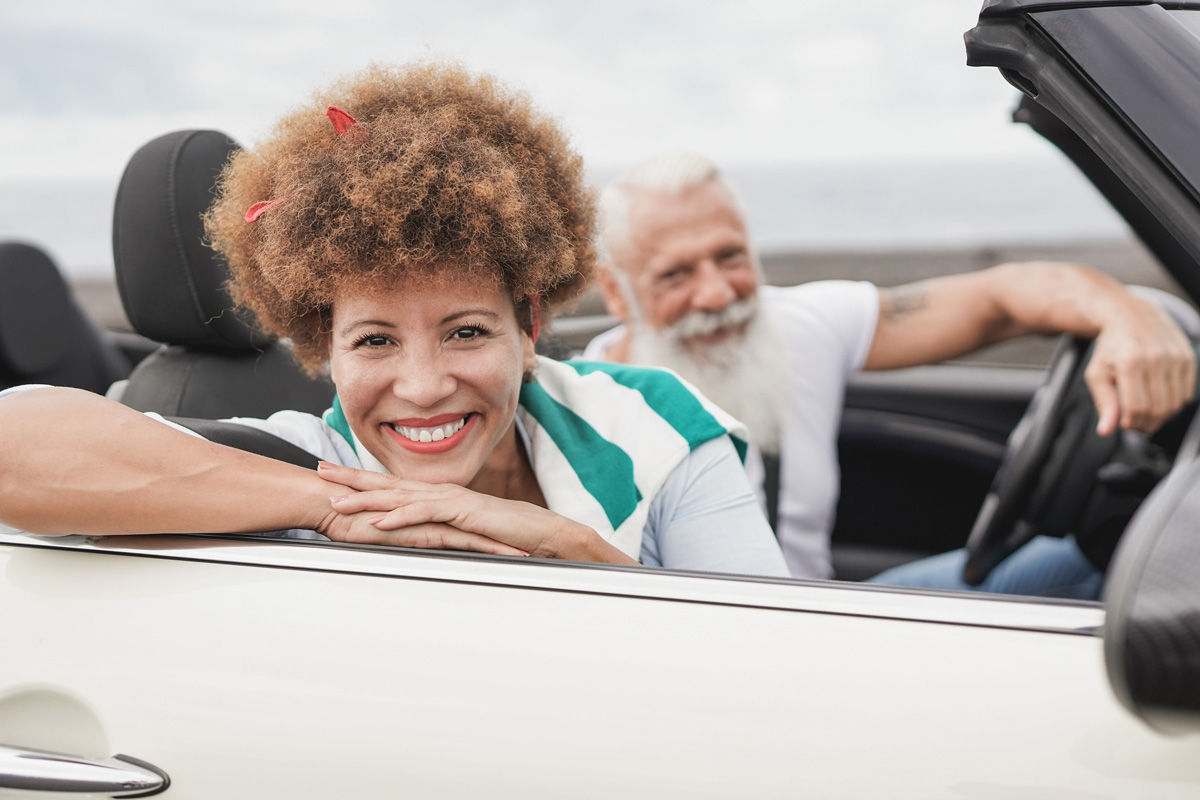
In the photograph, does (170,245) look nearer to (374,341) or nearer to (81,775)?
(374,341)

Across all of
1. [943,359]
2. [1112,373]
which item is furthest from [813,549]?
[1112,373]

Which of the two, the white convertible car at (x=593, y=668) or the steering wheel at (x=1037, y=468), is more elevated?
the white convertible car at (x=593, y=668)

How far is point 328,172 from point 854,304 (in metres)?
1.74

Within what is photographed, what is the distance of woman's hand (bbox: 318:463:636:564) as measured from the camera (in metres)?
1.31

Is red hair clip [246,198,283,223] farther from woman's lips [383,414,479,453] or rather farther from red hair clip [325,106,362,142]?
woman's lips [383,414,479,453]

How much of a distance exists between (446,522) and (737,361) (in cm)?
161

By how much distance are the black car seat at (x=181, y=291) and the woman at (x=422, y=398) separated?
0.33ft

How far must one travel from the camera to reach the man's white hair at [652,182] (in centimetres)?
280

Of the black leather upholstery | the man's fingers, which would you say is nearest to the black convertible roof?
the black leather upholstery

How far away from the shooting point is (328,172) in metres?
1.52

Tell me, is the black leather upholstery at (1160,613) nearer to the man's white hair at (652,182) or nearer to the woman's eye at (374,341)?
the woman's eye at (374,341)

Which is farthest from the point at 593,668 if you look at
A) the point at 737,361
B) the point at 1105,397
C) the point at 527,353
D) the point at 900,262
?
the point at 900,262

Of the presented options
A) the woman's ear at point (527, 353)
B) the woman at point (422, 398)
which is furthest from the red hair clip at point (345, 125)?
the woman's ear at point (527, 353)

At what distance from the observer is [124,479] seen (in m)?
1.27
